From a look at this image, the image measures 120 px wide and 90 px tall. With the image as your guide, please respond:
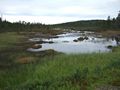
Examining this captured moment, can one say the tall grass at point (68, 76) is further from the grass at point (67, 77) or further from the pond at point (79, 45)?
the pond at point (79, 45)

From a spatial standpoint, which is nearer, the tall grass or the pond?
the tall grass

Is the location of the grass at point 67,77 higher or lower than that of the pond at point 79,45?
higher

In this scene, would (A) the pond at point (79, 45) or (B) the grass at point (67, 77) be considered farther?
(A) the pond at point (79, 45)

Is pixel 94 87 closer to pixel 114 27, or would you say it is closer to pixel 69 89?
pixel 69 89

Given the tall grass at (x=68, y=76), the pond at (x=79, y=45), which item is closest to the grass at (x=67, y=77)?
the tall grass at (x=68, y=76)

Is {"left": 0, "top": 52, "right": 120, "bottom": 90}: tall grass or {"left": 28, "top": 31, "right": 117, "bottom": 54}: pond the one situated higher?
{"left": 0, "top": 52, "right": 120, "bottom": 90}: tall grass

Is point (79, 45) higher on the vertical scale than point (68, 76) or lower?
lower

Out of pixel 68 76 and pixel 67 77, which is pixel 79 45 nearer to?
pixel 68 76

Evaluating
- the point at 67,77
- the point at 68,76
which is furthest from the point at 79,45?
the point at 67,77

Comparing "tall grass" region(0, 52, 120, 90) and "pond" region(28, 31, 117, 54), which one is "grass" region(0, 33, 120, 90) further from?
"pond" region(28, 31, 117, 54)

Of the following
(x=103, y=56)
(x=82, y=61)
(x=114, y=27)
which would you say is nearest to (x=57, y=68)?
(x=82, y=61)

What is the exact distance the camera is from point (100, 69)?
1978 cm

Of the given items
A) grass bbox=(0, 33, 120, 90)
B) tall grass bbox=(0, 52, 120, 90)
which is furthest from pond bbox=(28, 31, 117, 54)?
grass bbox=(0, 33, 120, 90)

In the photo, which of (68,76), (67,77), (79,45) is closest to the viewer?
(67,77)
